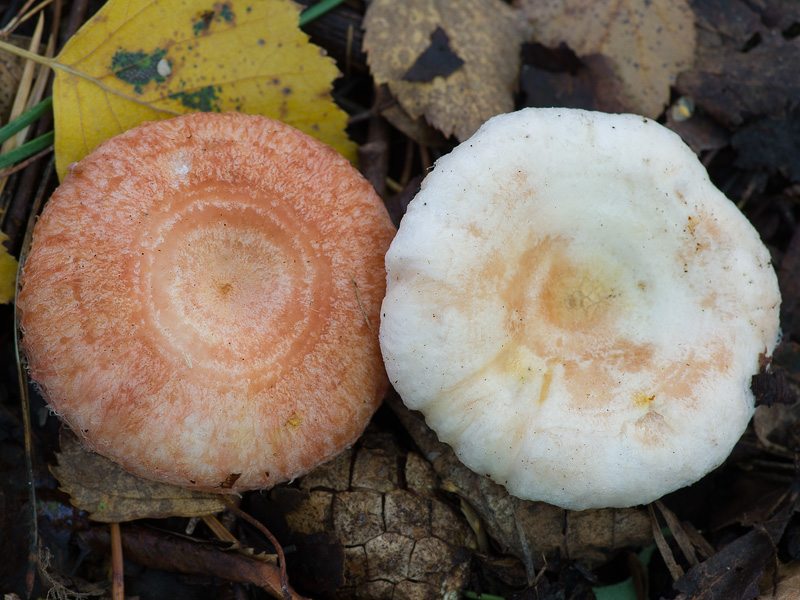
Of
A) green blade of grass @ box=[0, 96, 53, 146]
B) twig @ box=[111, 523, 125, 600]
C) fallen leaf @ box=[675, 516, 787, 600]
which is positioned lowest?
fallen leaf @ box=[675, 516, 787, 600]

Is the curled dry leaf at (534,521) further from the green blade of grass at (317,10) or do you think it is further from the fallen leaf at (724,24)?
the fallen leaf at (724,24)

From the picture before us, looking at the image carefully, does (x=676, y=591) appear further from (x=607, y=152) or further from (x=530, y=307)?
(x=607, y=152)

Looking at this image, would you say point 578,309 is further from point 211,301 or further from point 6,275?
point 6,275

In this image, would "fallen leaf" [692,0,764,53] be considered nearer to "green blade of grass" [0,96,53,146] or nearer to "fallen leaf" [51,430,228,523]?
"green blade of grass" [0,96,53,146]

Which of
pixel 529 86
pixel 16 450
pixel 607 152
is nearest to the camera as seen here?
pixel 607 152

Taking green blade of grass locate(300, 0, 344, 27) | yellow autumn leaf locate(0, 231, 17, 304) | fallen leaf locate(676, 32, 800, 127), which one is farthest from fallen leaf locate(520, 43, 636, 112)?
yellow autumn leaf locate(0, 231, 17, 304)

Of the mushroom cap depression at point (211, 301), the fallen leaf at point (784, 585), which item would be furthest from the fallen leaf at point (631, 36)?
the fallen leaf at point (784, 585)

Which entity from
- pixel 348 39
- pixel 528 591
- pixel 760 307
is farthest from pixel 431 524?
pixel 348 39

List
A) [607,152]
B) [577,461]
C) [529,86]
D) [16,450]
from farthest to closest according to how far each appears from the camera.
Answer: [529,86] < [16,450] < [607,152] < [577,461]
